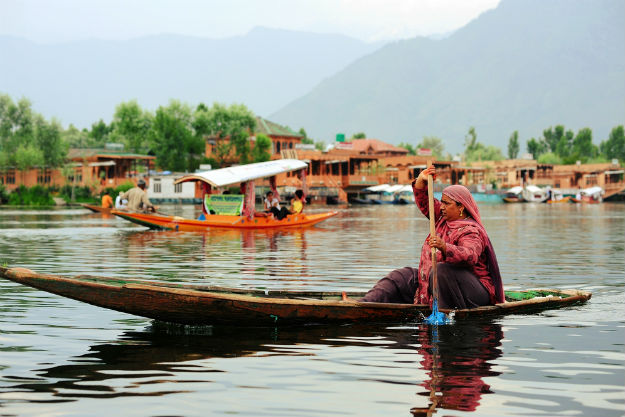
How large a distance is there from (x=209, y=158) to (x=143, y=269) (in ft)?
218

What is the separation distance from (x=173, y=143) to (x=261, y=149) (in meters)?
9.65

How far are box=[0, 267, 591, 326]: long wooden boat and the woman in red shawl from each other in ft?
0.54

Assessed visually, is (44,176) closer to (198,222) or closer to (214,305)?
(198,222)

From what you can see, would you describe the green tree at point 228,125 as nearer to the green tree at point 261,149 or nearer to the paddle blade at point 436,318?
the green tree at point 261,149

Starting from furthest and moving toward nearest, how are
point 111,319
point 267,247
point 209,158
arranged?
point 209,158, point 267,247, point 111,319

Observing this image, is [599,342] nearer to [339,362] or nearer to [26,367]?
[339,362]

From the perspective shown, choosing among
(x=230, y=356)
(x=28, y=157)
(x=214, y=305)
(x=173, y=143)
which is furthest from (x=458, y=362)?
(x=173, y=143)

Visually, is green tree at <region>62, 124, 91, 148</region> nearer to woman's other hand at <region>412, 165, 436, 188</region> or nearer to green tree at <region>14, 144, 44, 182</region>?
green tree at <region>14, 144, 44, 182</region>

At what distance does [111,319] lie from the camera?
30.3ft

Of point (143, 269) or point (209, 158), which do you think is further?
point (209, 158)

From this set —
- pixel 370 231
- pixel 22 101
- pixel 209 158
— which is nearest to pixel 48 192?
pixel 22 101

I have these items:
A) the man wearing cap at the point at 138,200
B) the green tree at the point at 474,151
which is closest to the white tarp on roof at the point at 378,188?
the man wearing cap at the point at 138,200

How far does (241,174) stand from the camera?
28.2m

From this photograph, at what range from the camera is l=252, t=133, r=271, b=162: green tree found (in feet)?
269
